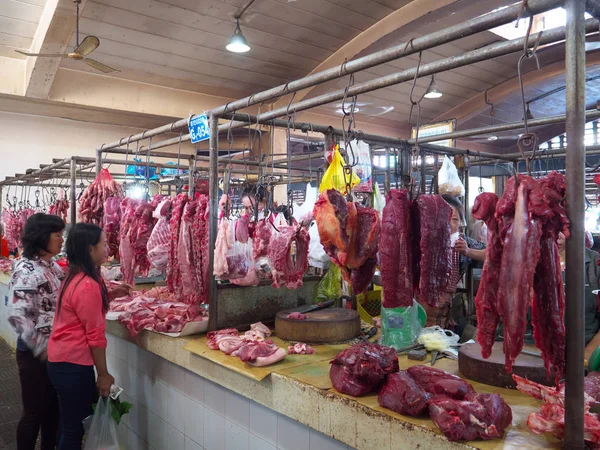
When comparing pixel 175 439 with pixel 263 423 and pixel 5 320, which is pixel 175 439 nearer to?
pixel 263 423

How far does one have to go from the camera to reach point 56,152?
1020 cm

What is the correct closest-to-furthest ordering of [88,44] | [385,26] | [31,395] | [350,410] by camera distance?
[350,410] < [31,395] < [88,44] < [385,26]

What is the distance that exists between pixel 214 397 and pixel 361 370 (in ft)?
4.64

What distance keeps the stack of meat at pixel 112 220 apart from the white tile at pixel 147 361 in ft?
5.52

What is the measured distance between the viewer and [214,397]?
133 inches

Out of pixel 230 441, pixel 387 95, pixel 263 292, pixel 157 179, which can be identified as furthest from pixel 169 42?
pixel 230 441

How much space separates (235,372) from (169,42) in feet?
21.4

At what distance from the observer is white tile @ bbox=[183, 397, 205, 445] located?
3.53 m

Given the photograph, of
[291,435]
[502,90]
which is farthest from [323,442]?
[502,90]

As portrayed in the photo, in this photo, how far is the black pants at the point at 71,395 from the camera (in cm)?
335

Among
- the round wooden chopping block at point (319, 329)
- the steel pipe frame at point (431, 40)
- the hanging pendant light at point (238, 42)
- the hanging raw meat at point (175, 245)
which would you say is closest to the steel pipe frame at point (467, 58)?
the steel pipe frame at point (431, 40)

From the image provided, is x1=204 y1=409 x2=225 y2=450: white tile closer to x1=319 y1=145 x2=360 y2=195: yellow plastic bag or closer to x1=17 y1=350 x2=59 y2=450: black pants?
x1=17 y1=350 x2=59 y2=450: black pants

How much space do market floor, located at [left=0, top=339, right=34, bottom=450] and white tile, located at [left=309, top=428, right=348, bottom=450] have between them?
11.6 ft

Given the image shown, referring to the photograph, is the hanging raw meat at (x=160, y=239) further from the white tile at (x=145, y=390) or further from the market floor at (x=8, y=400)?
the market floor at (x=8, y=400)
